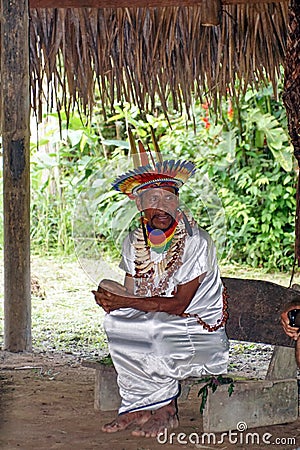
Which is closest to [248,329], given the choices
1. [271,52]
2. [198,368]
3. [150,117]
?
[198,368]

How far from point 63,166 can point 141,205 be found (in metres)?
5.50

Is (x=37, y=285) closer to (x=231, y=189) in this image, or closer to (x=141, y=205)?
(x=231, y=189)

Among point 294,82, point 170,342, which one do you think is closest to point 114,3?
point 294,82

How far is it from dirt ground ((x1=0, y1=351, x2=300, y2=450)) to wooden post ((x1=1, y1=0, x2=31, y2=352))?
267 mm

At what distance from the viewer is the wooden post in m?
4.73

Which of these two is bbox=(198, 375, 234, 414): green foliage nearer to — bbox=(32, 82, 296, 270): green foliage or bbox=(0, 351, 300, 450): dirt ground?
bbox=(0, 351, 300, 450): dirt ground

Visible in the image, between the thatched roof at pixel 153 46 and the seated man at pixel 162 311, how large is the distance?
1.79m

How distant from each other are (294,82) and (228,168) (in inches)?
209

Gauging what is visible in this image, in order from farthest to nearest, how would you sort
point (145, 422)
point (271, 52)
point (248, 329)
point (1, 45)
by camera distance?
point (271, 52) < point (1, 45) < point (248, 329) < point (145, 422)

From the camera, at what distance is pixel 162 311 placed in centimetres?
372

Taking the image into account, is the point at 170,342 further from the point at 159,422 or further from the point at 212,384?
the point at 159,422

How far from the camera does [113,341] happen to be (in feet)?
12.3

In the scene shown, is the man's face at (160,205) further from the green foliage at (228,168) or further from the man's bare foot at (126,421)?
the green foliage at (228,168)

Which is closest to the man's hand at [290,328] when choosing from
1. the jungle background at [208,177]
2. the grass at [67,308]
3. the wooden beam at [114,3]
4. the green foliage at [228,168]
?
the wooden beam at [114,3]
